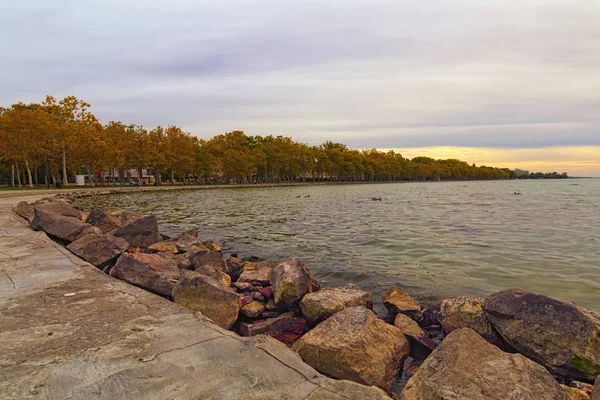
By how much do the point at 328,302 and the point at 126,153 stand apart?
71697 mm

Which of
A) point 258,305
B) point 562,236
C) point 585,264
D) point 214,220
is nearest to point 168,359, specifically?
point 258,305

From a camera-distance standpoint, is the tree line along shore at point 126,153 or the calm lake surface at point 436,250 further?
the tree line along shore at point 126,153

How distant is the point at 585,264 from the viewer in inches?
389

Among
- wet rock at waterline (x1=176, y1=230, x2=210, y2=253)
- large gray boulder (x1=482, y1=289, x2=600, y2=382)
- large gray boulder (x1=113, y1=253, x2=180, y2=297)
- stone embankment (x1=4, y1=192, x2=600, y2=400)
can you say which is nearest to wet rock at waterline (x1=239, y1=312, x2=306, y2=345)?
stone embankment (x1=4, y1=192, x2=600, y2=400)

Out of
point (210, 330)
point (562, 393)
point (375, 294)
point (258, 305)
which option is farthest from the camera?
point (375, 294)

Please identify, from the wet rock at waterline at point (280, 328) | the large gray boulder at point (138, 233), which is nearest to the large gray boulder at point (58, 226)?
the large gray boulder at point (138, 233)

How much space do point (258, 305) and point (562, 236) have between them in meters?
13.3

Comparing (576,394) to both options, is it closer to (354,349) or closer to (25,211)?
(354,349)

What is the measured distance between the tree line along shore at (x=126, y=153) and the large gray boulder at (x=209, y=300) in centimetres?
5105

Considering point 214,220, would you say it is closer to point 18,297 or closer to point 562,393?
point 18,297

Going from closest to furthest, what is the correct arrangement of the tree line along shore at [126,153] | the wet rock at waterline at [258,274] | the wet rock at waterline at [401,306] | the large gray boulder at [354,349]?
the large gray boulder at [354,349]
the wet rock at waterline at [401,306]
the wet rock at waterline at [258,274]
the tree line along shore at [126,153]

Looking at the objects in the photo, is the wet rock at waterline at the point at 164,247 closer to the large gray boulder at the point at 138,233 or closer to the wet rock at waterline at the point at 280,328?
the large gray boulder at the point at 138,233

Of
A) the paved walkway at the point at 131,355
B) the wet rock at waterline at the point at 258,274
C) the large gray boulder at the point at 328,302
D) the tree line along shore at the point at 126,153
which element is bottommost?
the wet rock at waterline at the point at 258,274

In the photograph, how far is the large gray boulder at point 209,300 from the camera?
5.22 meters
